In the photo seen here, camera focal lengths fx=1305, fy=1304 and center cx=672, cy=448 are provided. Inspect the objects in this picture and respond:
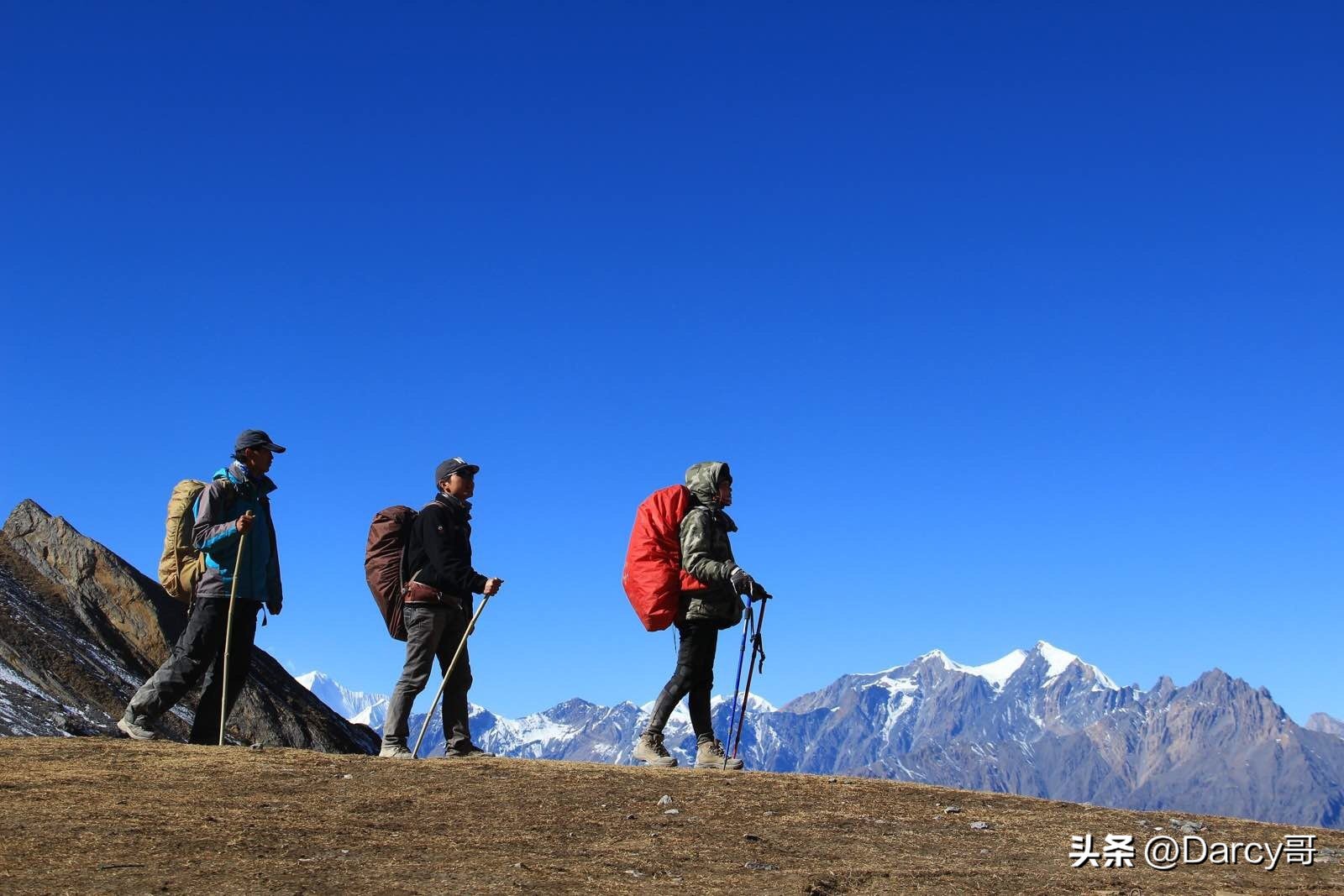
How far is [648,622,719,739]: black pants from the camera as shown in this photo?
13.6m

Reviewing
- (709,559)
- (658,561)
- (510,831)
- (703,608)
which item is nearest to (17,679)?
(658,561)

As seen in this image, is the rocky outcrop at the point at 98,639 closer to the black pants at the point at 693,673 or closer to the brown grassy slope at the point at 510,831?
the brown grassy slope at the point at 510,831

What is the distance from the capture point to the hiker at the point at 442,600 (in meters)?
13.3

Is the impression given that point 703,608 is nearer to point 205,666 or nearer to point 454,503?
Answer: point 454,503

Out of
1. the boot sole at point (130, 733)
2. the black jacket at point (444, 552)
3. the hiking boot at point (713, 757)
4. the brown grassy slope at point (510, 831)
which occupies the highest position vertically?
the black jacket at point (444, 552)

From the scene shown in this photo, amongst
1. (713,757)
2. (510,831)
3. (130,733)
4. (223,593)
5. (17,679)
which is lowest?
(510,831)

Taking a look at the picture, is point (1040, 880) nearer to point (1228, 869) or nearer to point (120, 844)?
point (1228, 869)

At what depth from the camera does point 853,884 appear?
28.3 ft

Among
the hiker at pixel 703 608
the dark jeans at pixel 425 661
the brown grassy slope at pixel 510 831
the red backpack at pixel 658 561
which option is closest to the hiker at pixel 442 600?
the dark jeans at pixel 425 661

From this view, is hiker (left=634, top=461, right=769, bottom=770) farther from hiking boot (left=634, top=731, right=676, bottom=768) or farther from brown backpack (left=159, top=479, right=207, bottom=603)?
brown backpack (left=159, top=479, right=207, bottom=603)

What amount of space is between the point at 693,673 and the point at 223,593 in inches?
196

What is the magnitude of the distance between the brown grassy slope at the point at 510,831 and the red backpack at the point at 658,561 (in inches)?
71.6

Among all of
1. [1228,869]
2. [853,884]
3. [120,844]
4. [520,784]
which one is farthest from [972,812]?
[120,844]

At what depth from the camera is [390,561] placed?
45.6 ft
